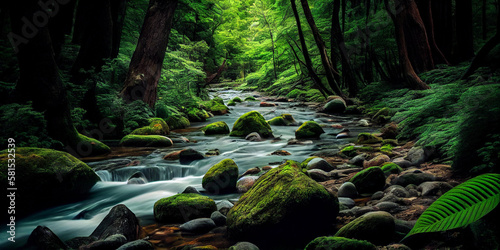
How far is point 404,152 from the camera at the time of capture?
545cm

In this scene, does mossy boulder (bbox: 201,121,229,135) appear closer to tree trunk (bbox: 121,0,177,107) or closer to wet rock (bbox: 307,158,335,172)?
tree trunk (bbox: 121,0,177,107)

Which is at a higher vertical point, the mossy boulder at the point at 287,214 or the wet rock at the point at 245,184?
the mossy boulder at the point at 287,214

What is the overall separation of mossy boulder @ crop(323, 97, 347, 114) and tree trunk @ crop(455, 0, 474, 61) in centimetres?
522

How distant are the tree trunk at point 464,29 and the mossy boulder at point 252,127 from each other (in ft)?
19.3

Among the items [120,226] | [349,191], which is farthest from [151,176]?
[349,191]

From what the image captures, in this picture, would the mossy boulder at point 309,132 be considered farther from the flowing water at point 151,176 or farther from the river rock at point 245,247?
the river rock at point 245,247

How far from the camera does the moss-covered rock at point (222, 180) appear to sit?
4703mm

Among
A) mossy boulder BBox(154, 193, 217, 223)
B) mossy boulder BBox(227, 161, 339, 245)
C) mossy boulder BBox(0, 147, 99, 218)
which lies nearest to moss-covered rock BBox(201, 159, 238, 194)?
mossy boulder BBox(154, 193, 217, 223)

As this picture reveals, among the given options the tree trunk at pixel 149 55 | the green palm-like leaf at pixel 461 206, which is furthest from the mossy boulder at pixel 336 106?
the green palm-like leaf at pixel 461 206

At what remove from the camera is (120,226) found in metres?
3.19

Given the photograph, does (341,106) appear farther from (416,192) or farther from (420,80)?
(416,192)

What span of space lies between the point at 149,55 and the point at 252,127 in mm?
3891

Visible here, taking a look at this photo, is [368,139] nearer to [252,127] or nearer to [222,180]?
[252,127]

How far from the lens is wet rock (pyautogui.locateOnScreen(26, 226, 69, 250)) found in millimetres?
3006
